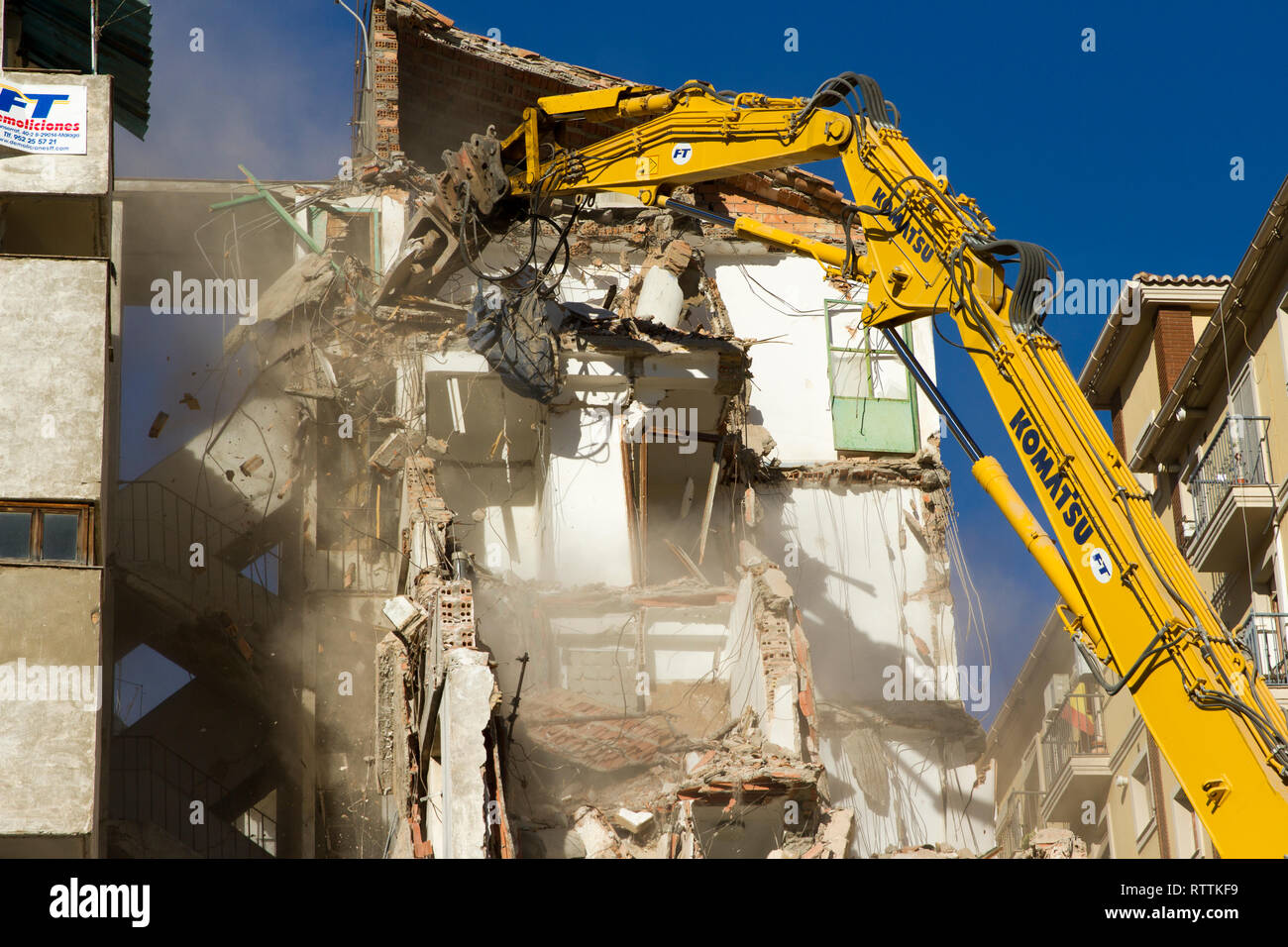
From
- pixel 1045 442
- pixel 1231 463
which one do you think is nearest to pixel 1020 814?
pixel 1231 463

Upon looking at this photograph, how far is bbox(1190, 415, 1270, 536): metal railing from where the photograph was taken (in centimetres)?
2555

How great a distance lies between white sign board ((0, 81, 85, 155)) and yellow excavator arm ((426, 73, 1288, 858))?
23.6 feet

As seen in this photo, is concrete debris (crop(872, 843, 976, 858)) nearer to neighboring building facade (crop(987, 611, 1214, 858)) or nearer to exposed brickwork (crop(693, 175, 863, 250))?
neighboring building facade (crop(987, 611, 1214, 858))

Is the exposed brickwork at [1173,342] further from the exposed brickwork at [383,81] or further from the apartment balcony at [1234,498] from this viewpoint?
the exposed brickwork at [383,81]

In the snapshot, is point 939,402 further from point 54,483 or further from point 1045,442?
point 54,483

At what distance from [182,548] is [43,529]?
7.13 meters

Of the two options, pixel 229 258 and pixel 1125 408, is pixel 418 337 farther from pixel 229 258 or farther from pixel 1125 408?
pixel 1125 408

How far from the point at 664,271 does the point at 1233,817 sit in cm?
1694

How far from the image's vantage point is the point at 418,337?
25500 mm

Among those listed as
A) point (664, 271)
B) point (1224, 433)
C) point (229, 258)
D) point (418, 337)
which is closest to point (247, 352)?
point (229, 258)

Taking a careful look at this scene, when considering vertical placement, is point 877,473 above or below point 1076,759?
above

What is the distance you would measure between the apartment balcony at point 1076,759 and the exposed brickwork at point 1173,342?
713 cm

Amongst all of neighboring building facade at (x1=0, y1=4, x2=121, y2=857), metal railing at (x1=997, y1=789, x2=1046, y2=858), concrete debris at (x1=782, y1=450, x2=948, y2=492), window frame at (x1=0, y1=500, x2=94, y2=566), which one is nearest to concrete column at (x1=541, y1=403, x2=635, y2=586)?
concrete debris at (x1=782, y1=450, x2=948, y2=492)

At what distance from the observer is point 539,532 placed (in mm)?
25359
